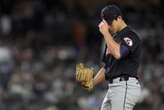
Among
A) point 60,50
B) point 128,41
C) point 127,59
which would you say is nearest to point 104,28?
point 128,41

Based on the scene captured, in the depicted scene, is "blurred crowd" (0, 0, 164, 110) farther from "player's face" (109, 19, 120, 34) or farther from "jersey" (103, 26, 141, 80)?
"player's face" (109, 19, 120, 34)

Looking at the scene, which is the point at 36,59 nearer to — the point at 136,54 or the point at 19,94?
the point at 19,94

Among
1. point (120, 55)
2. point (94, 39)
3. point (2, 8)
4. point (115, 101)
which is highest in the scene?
point (2, 8)

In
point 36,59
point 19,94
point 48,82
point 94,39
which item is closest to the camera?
point 19,94

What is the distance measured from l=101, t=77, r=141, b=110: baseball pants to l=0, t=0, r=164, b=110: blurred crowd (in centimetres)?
483

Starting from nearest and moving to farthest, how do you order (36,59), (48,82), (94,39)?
1. (48,82)
2. (36,59)
3. (94,39)

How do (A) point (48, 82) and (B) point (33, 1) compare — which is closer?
(A) point (48, 82)

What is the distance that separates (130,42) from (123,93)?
1.93ft

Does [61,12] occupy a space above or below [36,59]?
above

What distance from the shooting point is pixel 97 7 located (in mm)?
14234

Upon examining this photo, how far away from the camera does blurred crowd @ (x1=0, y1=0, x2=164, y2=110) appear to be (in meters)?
10.9

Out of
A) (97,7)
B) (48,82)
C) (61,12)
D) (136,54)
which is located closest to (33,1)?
(61,12)

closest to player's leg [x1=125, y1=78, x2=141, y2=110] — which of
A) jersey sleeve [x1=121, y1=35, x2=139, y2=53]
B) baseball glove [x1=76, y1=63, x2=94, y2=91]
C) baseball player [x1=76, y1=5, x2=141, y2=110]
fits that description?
baseball player [x1=76, y1=5, x2=141, y2=110]

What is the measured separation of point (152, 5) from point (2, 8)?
4.13 meters
